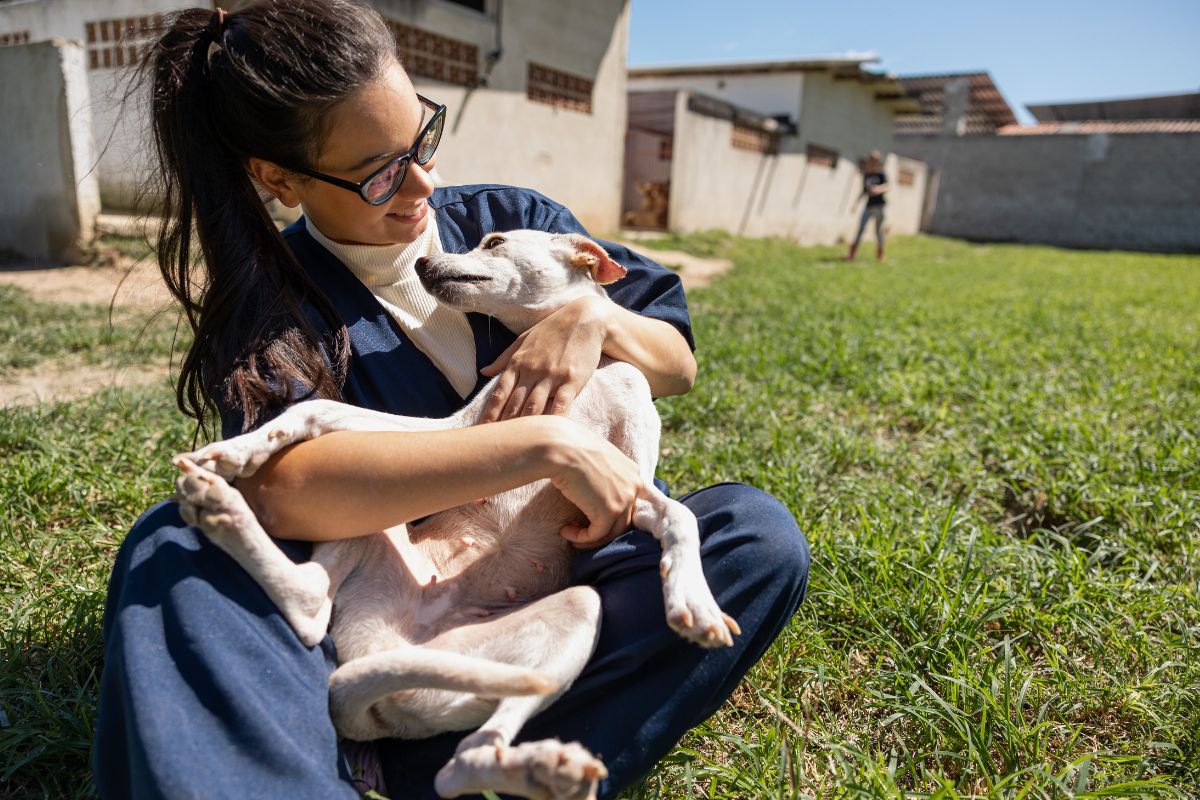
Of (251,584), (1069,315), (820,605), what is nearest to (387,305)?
(251,584)

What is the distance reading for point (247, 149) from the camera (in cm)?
164

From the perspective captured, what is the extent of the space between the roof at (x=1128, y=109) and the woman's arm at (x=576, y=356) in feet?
107

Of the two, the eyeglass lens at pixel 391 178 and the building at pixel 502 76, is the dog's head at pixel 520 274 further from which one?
the building at pixel 502 76

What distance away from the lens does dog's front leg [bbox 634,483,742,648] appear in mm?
1390

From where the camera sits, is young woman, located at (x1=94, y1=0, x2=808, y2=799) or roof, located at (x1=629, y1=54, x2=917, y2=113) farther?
roof, located at (x1=629, y1=54, x2=917, y2=113)

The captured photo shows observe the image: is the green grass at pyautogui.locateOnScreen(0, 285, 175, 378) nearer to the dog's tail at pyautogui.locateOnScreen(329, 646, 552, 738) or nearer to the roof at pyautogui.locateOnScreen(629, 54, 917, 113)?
the dog's tail at pyautogui.locateOnScreen(329, 646, 552, 738)

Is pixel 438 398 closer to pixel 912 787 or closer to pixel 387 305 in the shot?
pixel 387 305

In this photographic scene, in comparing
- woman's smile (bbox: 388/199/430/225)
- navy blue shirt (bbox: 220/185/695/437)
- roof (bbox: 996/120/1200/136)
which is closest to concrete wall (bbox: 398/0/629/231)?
navy blue shirt (bbox: 220/185/695/437)

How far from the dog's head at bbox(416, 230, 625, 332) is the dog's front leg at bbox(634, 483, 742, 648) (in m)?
0.65

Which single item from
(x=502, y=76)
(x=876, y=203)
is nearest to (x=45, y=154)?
(x=502, y=76)

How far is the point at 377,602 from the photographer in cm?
153

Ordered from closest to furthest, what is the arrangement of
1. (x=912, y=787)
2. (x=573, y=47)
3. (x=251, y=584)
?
(x=251, y=584) → (x=912, y=787) → (x=573, y=47)

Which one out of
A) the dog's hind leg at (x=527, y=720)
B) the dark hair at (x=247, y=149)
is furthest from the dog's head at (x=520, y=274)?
the dog's hind leg at (x=527, y=720)

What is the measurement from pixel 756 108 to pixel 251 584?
59.0ft
